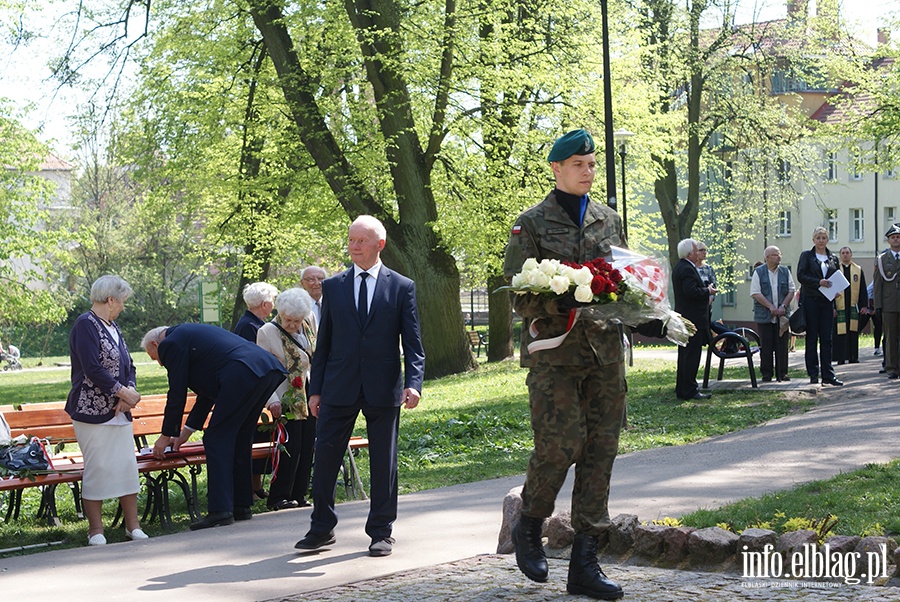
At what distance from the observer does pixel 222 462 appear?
28.9 ft

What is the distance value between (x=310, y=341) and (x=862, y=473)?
4.57m

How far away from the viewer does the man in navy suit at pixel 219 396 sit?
346 inches

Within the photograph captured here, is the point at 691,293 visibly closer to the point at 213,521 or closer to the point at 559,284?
the point at 213,521

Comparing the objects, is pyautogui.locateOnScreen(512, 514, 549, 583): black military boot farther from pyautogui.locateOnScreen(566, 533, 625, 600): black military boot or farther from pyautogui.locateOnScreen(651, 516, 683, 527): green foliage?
pyautogui.locateOnScreen(651, 516, 683, 527): green foliage

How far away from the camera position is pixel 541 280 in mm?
5613

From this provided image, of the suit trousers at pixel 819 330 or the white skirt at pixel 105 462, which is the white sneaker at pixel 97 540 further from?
the suit trousers at pixel 819 330

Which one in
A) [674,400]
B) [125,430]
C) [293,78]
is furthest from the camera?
[293,78]

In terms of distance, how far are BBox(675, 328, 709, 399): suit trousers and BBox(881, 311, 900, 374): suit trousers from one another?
9.94 feet

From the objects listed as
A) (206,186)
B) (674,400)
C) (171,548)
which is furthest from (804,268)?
(206,186)

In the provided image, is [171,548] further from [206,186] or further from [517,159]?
[206,186]

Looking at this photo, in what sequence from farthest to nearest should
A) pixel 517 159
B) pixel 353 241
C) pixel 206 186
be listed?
pixel 206 186
pixel 517 159
pixel 353 241

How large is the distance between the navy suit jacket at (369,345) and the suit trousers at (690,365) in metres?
8.33

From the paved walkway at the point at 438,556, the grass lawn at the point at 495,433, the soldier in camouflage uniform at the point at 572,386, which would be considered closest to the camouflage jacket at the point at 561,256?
the soldier in camouflage uniform at the point at 572,386

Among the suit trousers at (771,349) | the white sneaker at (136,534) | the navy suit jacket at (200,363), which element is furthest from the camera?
the suit trousers at (771,349)
